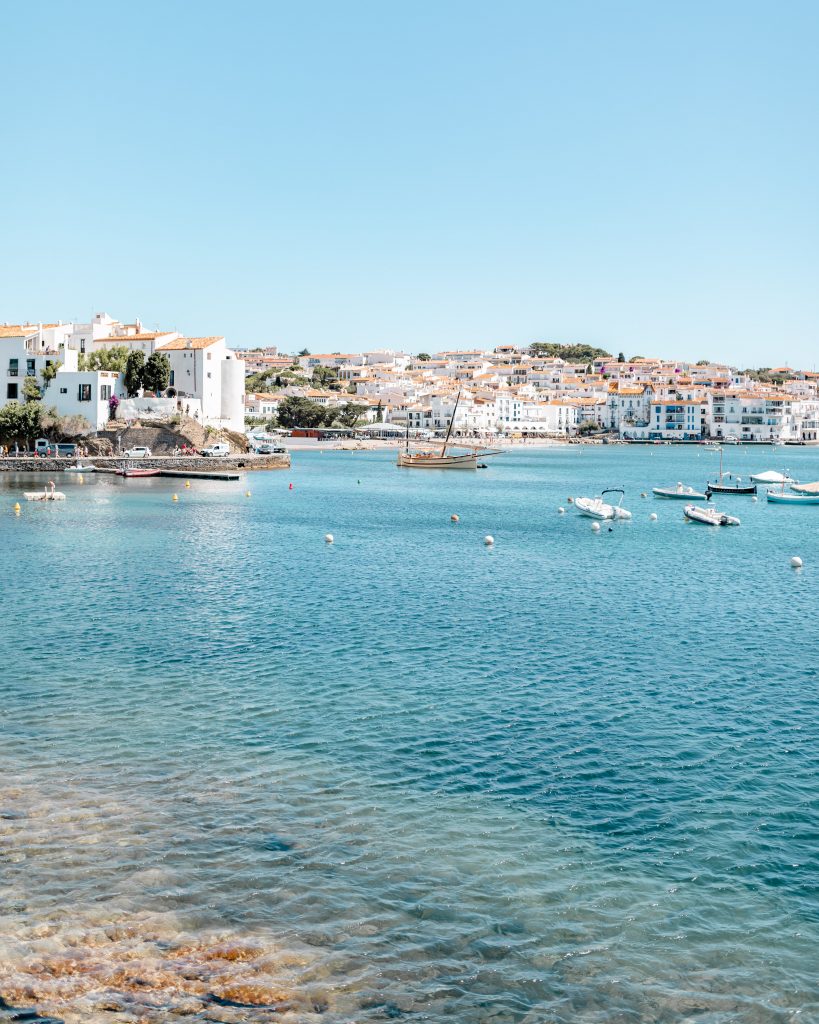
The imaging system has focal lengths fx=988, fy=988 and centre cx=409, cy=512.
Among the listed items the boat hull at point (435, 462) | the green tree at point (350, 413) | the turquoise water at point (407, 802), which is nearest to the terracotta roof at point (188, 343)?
the boat hull at point (435, 462)

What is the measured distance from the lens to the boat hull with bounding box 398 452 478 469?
10344 centimetres

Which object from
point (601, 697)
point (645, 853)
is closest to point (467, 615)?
point (601, 697)

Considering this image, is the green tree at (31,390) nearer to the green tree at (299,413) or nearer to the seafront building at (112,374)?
the seafront building at (112,374)

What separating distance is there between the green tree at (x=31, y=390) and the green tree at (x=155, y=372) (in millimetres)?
9245

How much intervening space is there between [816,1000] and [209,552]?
33.7 metres

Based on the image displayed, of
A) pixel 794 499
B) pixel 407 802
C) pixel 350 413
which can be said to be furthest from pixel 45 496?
pixel 350 413

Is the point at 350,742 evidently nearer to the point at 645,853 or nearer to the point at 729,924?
the point at 645,853

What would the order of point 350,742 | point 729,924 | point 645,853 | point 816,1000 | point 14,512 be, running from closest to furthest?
point 816,1000
point 729,924
point 645,853
point 350,742
point 14,512

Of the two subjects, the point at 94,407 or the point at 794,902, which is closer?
the point at 794,902

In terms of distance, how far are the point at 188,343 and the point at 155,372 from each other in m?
7.36

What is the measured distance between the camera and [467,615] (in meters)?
28.8

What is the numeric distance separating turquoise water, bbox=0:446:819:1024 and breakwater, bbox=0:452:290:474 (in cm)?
5206

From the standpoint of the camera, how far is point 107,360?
94188 mm

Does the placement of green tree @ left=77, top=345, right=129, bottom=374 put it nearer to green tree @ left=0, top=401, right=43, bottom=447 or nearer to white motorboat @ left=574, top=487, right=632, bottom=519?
green tree @ left=0, top=401, right=43, bottom=447
